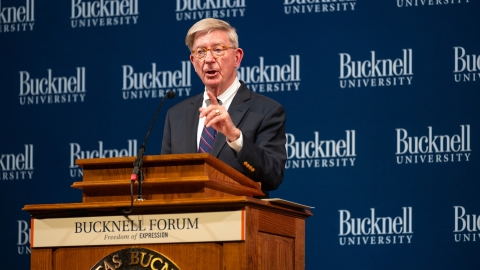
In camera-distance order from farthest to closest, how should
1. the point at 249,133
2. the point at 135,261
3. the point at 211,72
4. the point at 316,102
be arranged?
the point at 316,102 < the point at 211,72 < the point at 249,133 < the point at 135,261

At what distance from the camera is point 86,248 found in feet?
7.87

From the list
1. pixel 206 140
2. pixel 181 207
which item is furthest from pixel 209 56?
pixel 181 207

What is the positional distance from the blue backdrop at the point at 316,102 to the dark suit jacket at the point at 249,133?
161cm

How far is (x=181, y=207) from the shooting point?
2334 mm

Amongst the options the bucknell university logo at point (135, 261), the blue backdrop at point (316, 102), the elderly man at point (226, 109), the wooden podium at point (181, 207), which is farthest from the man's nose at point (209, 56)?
the blue backdrop at point (316, 102)

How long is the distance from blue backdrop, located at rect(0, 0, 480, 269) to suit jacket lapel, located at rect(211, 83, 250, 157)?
1.62 m

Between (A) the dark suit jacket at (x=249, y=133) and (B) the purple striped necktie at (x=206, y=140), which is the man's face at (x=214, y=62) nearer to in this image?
(A) the dark suit jacket at (x=249, y=133)

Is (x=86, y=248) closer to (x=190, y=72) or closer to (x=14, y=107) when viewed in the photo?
(x=190, y=72)

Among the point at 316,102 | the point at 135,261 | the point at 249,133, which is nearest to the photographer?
the point at 135,261

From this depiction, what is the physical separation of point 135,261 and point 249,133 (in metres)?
0.92

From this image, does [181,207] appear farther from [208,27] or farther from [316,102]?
[316,102]

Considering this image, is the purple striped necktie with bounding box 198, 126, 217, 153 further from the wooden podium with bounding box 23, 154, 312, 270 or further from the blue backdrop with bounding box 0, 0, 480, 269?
Answer: the blue backdrop with bounding box 0, 0, 480, 269

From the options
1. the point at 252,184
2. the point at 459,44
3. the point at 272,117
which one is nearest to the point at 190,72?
the point at 459,44

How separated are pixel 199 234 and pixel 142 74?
3.03 metres
